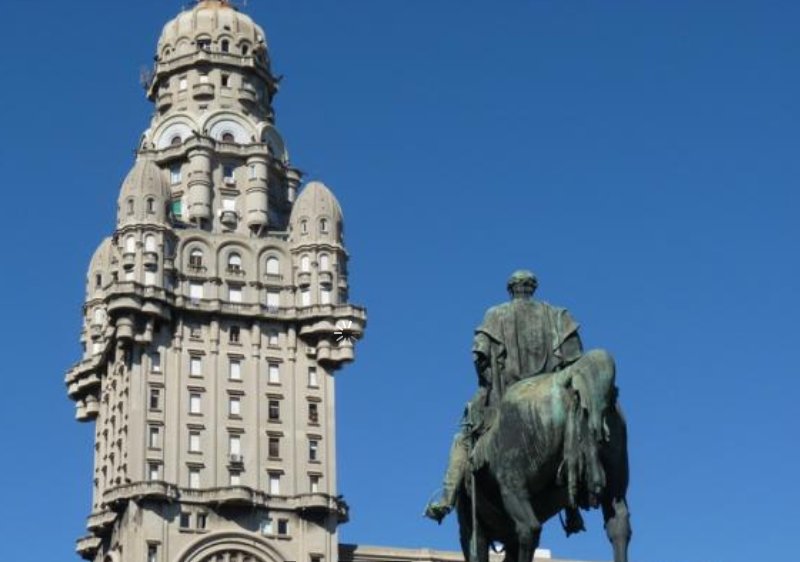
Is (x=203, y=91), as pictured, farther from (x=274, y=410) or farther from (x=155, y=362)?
(x=274, y=410)

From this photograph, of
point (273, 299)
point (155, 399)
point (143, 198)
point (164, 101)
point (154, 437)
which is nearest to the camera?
point (154, 437)

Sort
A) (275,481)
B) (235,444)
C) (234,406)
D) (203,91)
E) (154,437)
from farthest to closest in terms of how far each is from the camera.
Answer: (203,91) < (234,406) < (235,444) < (275,481) < (154,437)

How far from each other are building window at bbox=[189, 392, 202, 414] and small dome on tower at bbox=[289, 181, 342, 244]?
13372mm

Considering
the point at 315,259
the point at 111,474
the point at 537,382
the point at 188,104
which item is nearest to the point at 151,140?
the point at 188,104

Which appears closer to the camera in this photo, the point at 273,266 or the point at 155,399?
the point at 155,399

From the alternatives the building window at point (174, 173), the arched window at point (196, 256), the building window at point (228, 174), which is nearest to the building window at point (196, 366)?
the arched window at point (196, 256)

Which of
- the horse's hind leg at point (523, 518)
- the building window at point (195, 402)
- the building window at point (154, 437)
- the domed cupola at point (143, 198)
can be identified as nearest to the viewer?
the horse's hind leg at point (523, 518)

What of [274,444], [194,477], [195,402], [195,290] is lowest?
[194,477]

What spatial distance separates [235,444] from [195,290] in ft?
37.0

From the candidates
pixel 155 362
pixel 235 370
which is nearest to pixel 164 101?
pixel 155 362

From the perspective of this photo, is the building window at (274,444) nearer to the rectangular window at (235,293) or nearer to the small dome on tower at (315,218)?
the rectangular window at (235,293)

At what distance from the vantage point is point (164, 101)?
13250cm

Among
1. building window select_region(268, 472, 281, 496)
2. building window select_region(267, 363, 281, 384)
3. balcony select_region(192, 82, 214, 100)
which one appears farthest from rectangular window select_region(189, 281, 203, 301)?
balcony select_region(192, 82, 214, 100)

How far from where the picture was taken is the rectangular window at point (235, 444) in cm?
11725
